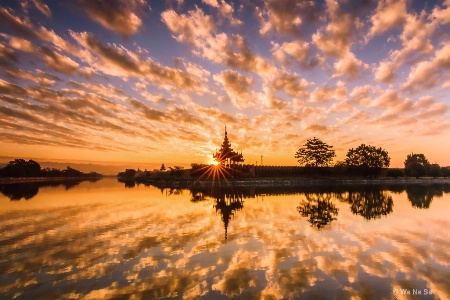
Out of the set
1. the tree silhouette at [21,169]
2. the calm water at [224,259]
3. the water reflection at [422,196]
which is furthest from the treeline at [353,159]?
the tree silhouette at [21,169]

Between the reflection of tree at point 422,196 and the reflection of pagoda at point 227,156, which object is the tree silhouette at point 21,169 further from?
the reflection of tree at point 422,196

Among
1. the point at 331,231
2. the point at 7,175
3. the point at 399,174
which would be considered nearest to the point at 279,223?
the point at 331,231

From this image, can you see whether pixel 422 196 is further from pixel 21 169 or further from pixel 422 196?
pixel 21 169

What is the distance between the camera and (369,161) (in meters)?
107

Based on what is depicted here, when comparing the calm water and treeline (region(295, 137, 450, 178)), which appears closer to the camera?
the calm water

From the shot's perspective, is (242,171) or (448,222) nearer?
(448,222)

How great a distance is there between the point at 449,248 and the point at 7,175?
16151 centimetres

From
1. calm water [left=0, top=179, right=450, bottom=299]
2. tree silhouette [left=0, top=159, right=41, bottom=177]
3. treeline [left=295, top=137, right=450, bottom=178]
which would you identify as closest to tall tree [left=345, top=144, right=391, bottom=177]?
treeline [left=295, top=137, right=450, bottom=178]

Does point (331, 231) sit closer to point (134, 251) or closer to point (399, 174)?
point (134, 251)

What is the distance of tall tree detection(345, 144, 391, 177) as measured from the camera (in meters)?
105

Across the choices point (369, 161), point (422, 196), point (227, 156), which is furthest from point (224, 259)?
point (369, 161)

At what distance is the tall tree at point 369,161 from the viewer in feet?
346

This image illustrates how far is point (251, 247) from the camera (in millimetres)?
14977

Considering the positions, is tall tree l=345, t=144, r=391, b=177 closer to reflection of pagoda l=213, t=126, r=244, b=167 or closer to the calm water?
reflection of pagoda l=213, t=126, r=244, b=167
